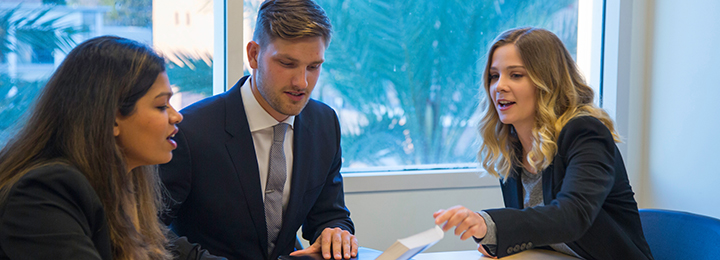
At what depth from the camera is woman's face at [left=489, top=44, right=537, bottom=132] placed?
1.73m

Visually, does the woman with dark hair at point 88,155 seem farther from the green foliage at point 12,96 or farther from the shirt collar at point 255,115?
the green foliage at point 12,96

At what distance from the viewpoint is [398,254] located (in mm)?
1072

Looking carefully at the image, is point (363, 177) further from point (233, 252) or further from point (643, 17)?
point (643, 17)

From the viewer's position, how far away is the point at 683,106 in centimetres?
260

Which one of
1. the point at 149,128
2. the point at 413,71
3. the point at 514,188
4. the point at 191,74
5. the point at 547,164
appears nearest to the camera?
the point at 149,128

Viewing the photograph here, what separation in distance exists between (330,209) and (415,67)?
1.11m

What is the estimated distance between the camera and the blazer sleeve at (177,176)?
62.4 inches

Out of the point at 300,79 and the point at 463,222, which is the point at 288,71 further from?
the point at 463,222

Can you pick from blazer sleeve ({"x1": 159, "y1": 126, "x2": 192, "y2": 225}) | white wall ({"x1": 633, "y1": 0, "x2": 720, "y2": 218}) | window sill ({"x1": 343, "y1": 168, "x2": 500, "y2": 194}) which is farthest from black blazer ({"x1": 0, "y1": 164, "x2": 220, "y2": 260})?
white wall ({"x1": 633, "y1": 0, "x2": 720, "y2": 218})

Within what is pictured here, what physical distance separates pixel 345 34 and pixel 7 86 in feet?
4.71

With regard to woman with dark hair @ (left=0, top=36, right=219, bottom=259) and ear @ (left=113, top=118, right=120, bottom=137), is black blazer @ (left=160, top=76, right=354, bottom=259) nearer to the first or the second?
woman with dark hair @ (left=0, top=36, right=219, bottom=259)

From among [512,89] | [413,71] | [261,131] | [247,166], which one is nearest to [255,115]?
[261,131]

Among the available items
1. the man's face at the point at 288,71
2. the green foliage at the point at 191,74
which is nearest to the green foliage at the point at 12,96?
the green foliage at the point at 191,74

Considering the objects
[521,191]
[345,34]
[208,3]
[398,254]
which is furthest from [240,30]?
[398,254]
